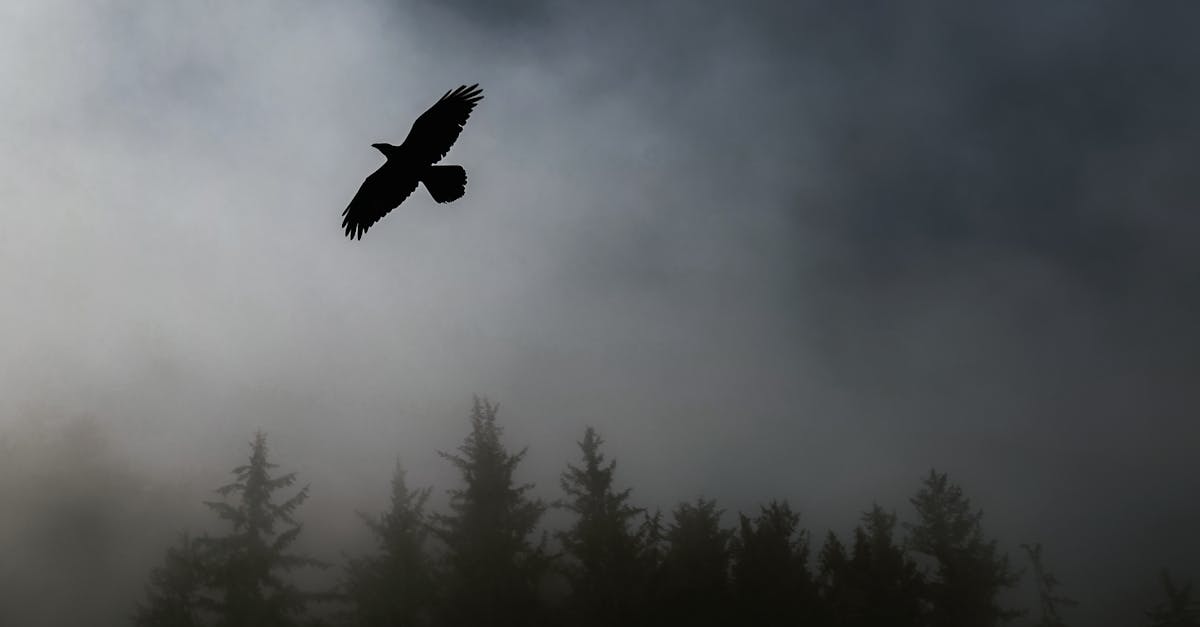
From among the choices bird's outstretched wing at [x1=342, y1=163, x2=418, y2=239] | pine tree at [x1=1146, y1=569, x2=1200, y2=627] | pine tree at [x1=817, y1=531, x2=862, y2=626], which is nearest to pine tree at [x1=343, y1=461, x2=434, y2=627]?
pine tree at [x1=817, y1=531, x2=862, y2=626]

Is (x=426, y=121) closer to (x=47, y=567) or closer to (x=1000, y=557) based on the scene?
(x=1000, y=557)

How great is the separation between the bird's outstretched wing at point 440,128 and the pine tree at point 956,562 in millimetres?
22284

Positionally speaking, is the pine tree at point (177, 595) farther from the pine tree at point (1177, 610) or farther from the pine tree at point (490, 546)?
the pine tree at point (1177, 610)

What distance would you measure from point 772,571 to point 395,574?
40.3ft

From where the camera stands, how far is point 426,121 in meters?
13.0

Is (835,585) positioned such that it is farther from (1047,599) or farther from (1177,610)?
(1047,599)

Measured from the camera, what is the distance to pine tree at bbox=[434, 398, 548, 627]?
80.7ft

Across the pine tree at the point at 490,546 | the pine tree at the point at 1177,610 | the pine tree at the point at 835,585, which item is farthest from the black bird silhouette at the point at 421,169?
the pine tree at the point at 1177,610

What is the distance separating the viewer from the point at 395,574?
26938mm

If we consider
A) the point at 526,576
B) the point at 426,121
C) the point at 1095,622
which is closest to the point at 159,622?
the point at 526,576

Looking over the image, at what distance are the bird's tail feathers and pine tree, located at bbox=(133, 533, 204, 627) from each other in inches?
727

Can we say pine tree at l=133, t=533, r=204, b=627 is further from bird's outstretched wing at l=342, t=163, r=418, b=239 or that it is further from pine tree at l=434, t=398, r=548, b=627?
bird's outstretched wing at l=342, t=163, r=418, b=239

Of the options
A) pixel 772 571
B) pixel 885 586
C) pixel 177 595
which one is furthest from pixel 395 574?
pixel 885 586

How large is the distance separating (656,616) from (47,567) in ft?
571
